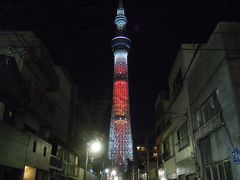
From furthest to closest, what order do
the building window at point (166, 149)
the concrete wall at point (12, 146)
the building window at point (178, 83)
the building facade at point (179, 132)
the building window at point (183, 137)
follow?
the building window at point (166, 149) < the building window at point (178, 83) < the building window at point (183, 137) < the building facade at point (179, 132) < the concrete wall at point (12, 146)

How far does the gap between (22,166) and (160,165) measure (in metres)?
23.2

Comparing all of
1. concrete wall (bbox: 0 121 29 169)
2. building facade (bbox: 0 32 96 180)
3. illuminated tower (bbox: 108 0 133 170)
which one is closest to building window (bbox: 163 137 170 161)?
building facade (bbox: 0 32 96 180)

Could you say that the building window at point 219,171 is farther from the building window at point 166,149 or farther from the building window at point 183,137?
the building window at point 166,149

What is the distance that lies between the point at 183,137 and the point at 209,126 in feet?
23.8

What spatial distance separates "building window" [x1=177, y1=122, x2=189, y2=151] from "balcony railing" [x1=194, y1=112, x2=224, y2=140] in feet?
9.93

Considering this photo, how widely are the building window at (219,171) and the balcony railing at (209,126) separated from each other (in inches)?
82.5

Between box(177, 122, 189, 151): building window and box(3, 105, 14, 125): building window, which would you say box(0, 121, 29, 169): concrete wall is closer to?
box(3, 105, 14, 125): building window

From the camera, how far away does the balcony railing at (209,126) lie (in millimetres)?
14469

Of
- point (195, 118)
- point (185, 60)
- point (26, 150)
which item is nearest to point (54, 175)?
point (26, 150)

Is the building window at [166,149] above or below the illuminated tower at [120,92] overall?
below

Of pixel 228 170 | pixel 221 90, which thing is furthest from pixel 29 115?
pixel 228 170

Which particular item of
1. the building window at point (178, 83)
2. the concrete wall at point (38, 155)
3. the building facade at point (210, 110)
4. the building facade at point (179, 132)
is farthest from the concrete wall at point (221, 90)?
the concrete wall at point (38, 155)

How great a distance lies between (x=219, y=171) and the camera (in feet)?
48.6

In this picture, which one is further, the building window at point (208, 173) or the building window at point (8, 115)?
the building window at point (208, 173)
